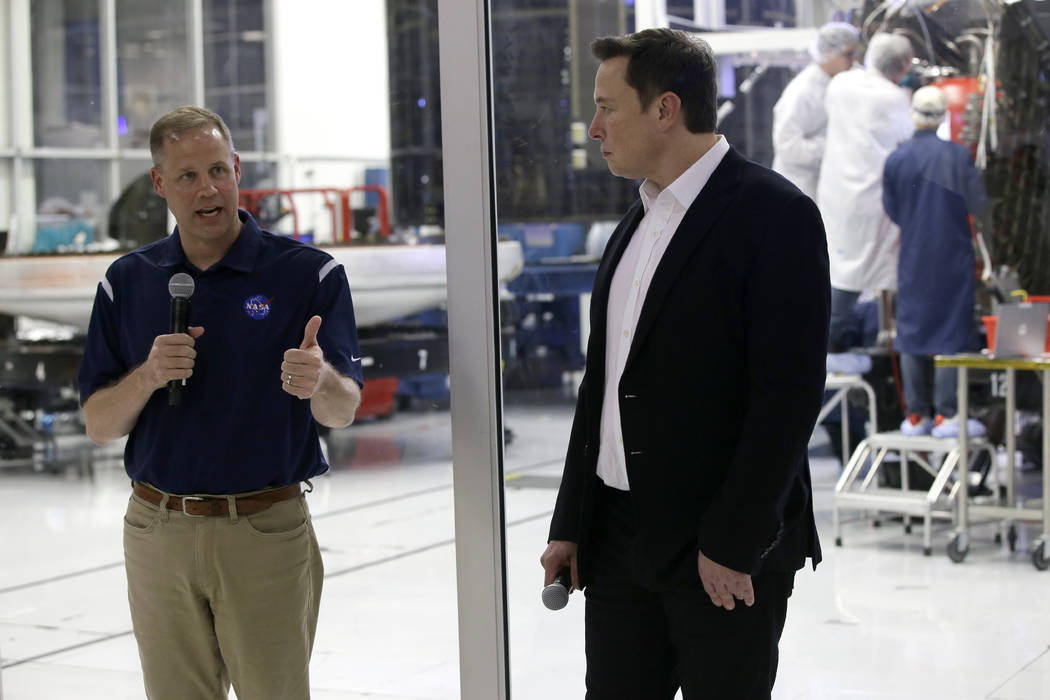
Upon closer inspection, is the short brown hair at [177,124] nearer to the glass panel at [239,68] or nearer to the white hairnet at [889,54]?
the white hairnet at [889,54]

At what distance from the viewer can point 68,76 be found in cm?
844

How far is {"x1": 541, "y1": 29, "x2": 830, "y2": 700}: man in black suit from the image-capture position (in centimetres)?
155

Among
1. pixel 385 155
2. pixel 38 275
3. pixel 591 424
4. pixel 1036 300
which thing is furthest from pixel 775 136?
pixel 385 155

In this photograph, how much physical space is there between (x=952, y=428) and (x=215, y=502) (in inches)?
111

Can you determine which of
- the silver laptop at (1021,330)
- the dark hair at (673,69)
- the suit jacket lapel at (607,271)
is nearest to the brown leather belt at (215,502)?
the suit jacket lapel at (607,271)

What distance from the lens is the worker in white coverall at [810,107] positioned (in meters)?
4.64

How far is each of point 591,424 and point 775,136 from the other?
135 inches

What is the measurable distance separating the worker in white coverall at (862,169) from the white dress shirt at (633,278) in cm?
195

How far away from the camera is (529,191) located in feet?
10.8

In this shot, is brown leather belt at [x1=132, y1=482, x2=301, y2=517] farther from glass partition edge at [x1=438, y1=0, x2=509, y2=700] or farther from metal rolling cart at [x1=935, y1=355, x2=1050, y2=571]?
metal rolling cart at [x1=935, y1=355, x2=1050, y2=571]

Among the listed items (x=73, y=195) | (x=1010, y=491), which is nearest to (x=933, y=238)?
(x=1010, y=491)

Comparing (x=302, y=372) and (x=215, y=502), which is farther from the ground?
(x=302, y=372)

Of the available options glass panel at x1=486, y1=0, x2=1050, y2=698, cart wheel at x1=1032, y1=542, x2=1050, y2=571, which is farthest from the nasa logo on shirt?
cart wheel at x1=1032, y1=542, x2=1050, y2=571

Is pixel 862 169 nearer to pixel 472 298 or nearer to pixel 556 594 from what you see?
pixel 472 298
